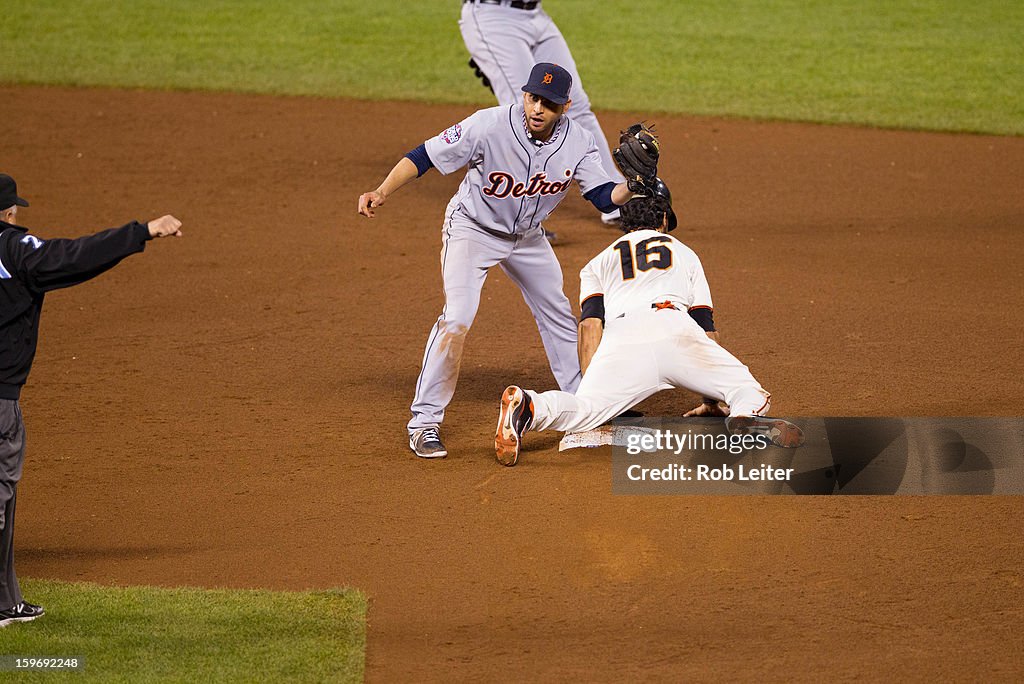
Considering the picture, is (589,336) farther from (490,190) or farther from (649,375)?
(490,190)

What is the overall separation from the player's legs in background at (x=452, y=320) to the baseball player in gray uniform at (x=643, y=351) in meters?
0.38

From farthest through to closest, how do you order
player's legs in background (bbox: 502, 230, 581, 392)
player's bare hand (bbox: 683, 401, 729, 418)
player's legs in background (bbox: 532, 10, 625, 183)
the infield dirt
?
1. player's legs in background (bbox: 532, 10, 625, 183)
2. player's legs in background (bbox: 502, 230, 581, 392)
3. player's bare hand (bbox: 683, 401, 729, 418)
4. the infield dirt

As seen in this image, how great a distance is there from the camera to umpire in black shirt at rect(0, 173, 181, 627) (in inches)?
172

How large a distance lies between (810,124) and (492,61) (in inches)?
180

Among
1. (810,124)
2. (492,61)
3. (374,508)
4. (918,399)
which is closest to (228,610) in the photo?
(374,508)

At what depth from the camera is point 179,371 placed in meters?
7.29

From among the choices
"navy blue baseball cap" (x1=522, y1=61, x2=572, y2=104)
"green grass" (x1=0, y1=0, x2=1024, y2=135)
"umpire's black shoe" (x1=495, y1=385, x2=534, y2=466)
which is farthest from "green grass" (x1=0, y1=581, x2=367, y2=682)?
"green grass" (x1=0, y1=0, x2=1024, y2=135)

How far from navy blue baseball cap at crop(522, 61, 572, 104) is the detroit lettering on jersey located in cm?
22

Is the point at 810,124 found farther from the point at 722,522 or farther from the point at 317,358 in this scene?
the point at 722,522

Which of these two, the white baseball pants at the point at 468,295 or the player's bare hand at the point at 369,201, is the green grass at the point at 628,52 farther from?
the player's bare hand at the point at 369,201

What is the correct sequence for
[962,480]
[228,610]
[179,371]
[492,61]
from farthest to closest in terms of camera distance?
[492,61]
[179,371]
[962,480]
[228,610]

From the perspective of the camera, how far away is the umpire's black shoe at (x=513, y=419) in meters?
5.92

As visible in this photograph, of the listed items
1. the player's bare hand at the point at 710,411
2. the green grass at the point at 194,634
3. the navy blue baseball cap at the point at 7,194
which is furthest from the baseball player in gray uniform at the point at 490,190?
the navy blue baseball cap at the point at 7,194

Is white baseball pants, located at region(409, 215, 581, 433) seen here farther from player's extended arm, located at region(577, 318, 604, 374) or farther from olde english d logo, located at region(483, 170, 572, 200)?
player's extended arm, located at region(577, 318, 604, 374)
